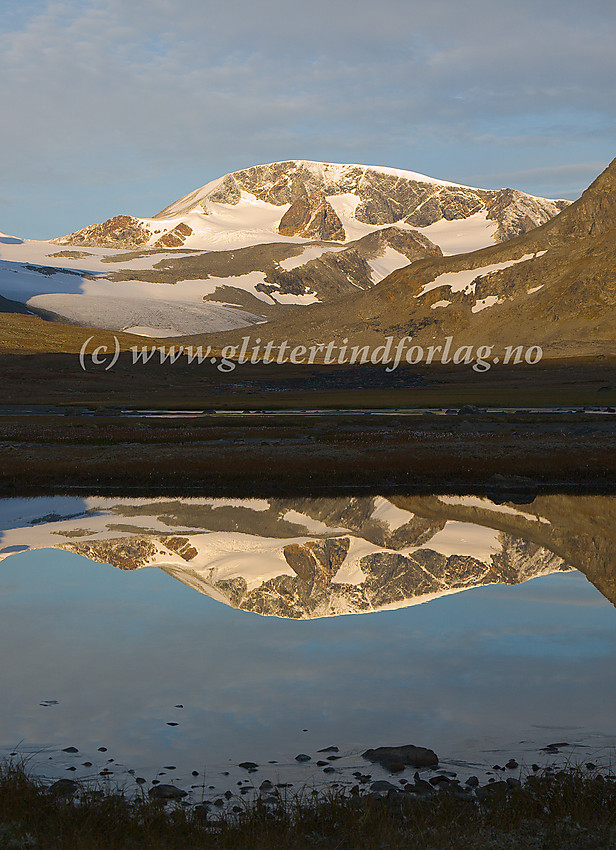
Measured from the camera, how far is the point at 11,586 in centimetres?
2205

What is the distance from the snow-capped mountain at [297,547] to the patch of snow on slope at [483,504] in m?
0.19

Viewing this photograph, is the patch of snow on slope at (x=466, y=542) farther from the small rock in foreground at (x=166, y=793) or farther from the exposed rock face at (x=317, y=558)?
the small rock in foreground at (x=166, y=793)

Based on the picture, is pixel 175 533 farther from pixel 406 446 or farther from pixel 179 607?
pixel 406 446

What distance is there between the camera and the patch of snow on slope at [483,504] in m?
31.3

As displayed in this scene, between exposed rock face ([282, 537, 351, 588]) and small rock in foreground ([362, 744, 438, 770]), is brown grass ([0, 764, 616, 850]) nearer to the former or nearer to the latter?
small rock in foreground ([362, 744, 438, 770])

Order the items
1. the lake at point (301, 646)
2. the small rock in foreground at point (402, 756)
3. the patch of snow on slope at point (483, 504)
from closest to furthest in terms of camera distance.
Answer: the small rock in foreground at point (402, 756), the lake at point (301, 646), the patch of snow on slope at point (483, 504)

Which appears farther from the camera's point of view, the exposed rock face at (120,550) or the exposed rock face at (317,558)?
the exposed rock face at (120,550)

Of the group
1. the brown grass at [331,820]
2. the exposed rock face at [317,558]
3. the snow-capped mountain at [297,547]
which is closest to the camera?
the brown grass at [331,820]

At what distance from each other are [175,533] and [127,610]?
949 cm

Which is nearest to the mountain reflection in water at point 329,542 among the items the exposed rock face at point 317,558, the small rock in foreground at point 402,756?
the exposed rock face at point 317,558

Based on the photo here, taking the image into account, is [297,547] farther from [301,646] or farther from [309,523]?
[301,646]

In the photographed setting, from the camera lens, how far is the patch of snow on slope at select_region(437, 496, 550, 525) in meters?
31.3

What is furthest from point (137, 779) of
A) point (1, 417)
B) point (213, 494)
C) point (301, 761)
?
point (1, 417)

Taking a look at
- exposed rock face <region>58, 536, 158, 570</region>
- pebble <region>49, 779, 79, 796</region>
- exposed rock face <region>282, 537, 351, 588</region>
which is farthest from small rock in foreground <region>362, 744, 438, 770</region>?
exposed rock face <region>58, 536, 158, 570</region>
